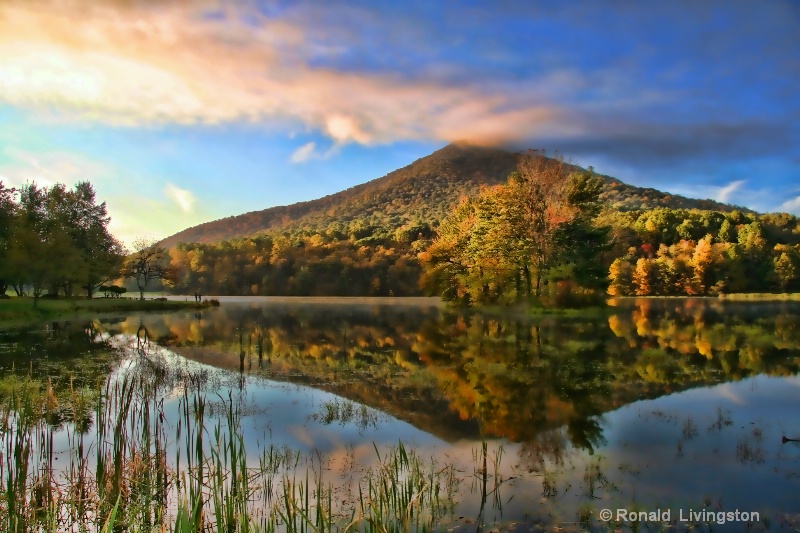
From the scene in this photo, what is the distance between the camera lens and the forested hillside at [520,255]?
43719 mm

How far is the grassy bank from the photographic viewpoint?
40.7 meters

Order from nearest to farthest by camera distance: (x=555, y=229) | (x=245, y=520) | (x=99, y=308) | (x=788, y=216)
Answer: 1. (x=245, y=520)
2. (x=555, y=229)
3. (x=99, y=308)
4. (x=788, y=216)

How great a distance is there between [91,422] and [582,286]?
122 feet

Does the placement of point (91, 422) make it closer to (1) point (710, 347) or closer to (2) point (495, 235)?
(1) point (710, 347)

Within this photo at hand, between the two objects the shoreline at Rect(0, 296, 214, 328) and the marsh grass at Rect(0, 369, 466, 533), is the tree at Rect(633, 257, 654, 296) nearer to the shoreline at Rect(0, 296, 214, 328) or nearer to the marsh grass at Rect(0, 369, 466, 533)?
the shoreline at Rect(0, 296, 214, 328)

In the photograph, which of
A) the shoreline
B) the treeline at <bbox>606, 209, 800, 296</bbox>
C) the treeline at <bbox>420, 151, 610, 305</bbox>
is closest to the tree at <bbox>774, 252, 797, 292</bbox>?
Result: the treeline at <bbox>606, 209, 800, 296</bbox>

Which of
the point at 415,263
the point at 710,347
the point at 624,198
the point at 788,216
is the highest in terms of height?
the point at 624,198

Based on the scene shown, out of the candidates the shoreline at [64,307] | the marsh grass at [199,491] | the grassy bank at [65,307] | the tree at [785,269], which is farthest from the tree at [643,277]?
the marsh grass at [199,491]

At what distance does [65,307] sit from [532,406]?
49.6 m

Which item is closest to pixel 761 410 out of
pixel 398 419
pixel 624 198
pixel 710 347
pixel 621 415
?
pixel 621 415

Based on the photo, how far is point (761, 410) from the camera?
12.6 m

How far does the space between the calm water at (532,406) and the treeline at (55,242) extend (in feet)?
67.9

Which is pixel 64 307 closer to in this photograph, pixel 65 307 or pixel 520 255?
pixel 65 307

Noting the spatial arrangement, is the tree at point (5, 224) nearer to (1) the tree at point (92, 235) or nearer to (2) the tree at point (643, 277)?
(1) the tree at point (92, 235)
